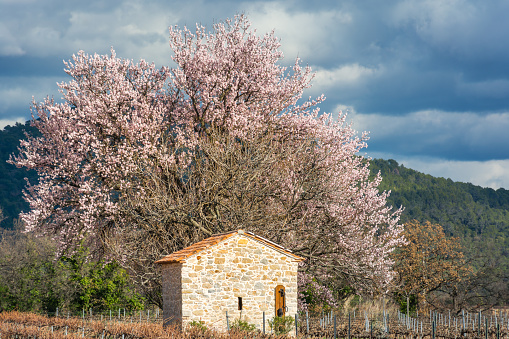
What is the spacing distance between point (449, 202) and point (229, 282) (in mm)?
81612

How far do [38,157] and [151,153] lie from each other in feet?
16.1

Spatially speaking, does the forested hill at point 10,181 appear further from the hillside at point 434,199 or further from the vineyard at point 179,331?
the vineyard at point 179,331

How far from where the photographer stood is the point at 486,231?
8294 centimetres

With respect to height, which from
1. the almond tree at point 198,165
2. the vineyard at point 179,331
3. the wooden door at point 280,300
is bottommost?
the vineyard at point 179,331

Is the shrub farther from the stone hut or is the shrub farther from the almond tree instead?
the almond tree

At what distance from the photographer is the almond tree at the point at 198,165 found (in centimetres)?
2248

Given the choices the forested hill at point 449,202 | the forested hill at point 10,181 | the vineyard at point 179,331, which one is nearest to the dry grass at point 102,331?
the vineyard at point 179,331

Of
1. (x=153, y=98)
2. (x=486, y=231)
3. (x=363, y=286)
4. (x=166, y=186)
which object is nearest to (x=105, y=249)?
(x=166, y=186)

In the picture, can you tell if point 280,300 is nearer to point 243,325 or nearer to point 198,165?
point 243,325

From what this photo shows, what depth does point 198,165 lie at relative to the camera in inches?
901

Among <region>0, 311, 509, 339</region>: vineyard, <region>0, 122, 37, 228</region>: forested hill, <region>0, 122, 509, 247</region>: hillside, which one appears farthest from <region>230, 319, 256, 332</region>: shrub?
<region>0, 122, 37, 228</region>: forested hill

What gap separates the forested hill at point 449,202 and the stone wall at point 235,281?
61.4m

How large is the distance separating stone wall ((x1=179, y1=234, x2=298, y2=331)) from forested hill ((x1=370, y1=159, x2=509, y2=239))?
61.4 metres

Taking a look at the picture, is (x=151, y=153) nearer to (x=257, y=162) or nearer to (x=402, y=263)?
(x=257, y=162)
